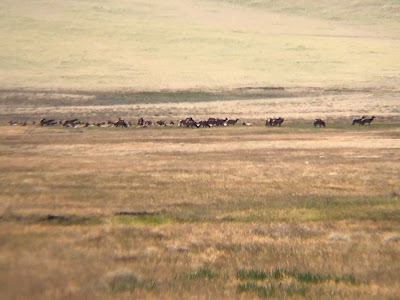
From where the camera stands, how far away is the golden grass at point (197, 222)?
839 cm

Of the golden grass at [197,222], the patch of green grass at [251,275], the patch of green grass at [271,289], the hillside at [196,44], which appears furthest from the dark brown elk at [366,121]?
the patch of green grass at [271,289]

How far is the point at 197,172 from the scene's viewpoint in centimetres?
2180

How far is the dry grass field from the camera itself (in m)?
8.91

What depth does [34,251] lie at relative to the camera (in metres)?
9.38

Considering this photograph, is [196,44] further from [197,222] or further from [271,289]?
[271,289]

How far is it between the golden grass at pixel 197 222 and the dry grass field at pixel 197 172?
5 centimetres

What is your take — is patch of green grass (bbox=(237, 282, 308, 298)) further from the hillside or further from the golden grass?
the hillside

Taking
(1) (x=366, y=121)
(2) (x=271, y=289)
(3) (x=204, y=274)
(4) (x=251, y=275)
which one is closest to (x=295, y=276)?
(4) (x=251, y=275)

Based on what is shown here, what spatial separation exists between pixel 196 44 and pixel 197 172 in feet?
209

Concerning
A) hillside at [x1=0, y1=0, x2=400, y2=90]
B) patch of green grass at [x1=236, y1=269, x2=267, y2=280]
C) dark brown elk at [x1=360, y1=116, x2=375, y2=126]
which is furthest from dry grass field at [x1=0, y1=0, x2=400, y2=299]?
dark brown elk at [x1=360, y1=116, x2=375, y2=126]

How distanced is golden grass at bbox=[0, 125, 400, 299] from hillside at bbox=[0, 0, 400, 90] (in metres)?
38.2

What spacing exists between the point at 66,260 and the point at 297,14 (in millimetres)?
102974

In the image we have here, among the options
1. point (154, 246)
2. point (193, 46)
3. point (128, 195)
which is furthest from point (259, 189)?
point (193, 46)

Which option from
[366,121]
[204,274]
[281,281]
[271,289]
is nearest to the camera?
[271,289]
